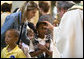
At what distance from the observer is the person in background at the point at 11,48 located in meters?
2.57

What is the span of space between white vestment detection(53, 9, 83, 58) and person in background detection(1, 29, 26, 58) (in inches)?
32.8

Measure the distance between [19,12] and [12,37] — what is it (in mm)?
319

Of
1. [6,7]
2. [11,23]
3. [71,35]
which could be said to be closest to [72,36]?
[71,35]

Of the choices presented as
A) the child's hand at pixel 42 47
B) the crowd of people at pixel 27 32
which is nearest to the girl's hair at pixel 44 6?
the crowd of people at pixel 27 32

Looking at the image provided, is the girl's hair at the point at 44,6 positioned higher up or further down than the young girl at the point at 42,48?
higher up

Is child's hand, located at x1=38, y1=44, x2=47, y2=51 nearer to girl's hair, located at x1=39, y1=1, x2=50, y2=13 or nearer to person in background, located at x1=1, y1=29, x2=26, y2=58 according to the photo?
person in background, located at x1=1, y1=29, x2=26, y2=58

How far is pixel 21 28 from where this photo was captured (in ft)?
9.09

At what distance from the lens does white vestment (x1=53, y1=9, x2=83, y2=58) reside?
5.82 ft

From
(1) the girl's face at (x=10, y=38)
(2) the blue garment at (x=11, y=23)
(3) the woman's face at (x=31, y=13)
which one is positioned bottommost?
(1) the girl's face at (x=10, y=38)

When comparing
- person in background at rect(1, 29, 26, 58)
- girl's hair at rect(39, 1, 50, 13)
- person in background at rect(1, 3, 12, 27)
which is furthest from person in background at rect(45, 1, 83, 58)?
person in background at rect(1, 3, 12, 27)

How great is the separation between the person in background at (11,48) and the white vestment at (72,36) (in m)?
0.83

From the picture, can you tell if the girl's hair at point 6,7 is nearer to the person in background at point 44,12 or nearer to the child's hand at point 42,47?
the person in background at point 44,12

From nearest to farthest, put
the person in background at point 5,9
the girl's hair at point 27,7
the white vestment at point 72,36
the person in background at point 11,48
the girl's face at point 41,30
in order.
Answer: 1. the white vestment at point 72,36
2. the person in background at point 11,48
3. the girl's hair at point 27,7
4. the girl's face at point 41,30
5. the person in background at point 5,9

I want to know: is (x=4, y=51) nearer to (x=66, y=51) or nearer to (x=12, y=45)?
(x=12, y=45)
